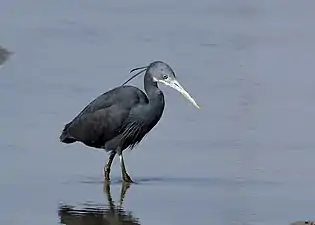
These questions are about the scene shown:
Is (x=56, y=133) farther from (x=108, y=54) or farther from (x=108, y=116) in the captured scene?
(x=108, y=54)

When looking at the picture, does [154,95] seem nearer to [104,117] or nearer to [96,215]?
[104,117]

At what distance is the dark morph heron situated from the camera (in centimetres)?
1100

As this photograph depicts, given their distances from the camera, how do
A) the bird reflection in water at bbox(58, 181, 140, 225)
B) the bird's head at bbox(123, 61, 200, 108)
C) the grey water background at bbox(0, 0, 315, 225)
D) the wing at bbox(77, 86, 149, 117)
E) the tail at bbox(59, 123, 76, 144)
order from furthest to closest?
the tail at bbox(59, 123, 76, 144), the wing at bbox(77, 86, 149, 117), the bird's head at bbox(123, 61, 200, 108), the grey water background at bbox(0, 0, 315, 225), the bird reflection in water at bbox(58, 181, 140, 225)

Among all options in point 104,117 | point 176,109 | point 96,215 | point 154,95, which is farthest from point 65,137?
point 176,109

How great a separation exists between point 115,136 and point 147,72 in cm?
62

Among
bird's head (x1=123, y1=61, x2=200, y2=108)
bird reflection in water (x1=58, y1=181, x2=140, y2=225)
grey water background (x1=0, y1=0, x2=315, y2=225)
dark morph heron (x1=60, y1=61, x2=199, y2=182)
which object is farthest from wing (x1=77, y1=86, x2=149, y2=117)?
bird reflection in water (x1=58, y1=181, x2=140, y2=225)

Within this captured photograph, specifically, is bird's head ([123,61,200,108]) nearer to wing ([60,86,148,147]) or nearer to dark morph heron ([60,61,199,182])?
dark morph heron ([60,61,199,182])

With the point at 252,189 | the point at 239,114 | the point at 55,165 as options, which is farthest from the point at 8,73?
the point at 252,189

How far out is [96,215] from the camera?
31.1ft

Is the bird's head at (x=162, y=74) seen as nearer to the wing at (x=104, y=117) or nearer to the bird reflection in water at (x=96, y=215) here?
the wing at (x=104, y=117)

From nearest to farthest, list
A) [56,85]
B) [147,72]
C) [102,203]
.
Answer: [102,203]
[147,72]
[56,85]

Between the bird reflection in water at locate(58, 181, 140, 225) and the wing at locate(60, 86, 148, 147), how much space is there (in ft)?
4.23

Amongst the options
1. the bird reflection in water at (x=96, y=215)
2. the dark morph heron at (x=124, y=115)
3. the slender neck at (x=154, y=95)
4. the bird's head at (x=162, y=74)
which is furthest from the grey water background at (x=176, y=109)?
the bird's head at (x=162, y=74)

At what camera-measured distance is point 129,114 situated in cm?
1105
